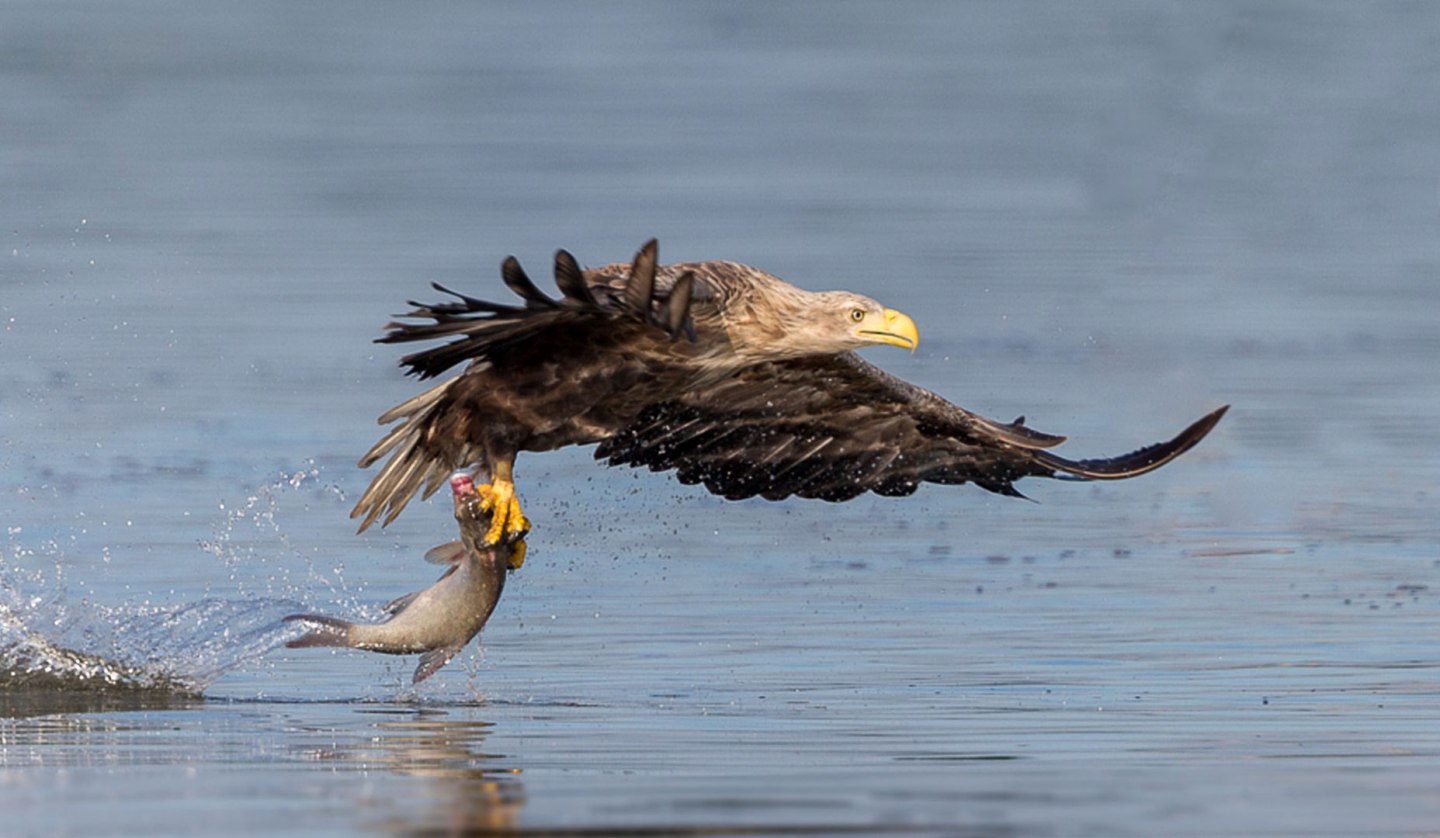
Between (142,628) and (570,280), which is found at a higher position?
(570,280)

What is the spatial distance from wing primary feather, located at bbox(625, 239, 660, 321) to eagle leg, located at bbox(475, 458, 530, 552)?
803 millimetres

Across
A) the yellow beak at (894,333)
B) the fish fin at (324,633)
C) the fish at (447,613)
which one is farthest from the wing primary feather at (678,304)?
the fish fin at (324,633)

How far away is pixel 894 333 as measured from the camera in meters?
8.30

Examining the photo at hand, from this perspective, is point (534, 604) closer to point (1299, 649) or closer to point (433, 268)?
point (1299, 649)

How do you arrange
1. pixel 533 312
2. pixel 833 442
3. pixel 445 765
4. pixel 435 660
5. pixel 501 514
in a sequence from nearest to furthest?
1. pixel 445 765
2. pixel 533 312
3. pixel 435 660
4. pixel 501 514
5. pixel 833 442

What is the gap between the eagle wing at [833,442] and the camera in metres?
8.99

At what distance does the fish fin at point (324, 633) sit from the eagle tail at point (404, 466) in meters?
0.71

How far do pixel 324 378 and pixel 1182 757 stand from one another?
7328 millimetres

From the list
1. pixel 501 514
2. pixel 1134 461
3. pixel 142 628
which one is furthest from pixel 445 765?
pixel 1134 461

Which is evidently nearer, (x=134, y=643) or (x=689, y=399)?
(x=134, y=643)

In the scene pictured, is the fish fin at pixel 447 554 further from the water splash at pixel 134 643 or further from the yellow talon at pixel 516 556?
the water splash at pixel 134 643

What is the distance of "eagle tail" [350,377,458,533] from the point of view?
8.56 m

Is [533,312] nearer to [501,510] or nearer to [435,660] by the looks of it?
[501,510]

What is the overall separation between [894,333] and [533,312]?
1.21 meters
